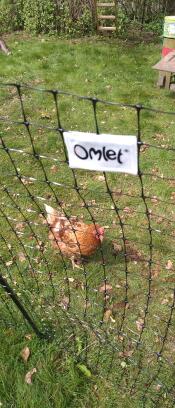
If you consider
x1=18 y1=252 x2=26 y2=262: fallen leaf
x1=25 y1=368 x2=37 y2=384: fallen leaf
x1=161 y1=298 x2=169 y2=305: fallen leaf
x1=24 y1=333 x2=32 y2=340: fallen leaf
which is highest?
x1=24 y1=333 x2=32 y2=340: fallen leaf

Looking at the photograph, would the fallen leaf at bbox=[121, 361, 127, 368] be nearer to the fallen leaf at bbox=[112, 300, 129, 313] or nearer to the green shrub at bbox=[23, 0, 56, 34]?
the fallen leaf at bbox=[112, 300, 129, 313]

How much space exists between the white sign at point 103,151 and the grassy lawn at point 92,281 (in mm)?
208

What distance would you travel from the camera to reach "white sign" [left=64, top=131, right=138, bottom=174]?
1.59 meters

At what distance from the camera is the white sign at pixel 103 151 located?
159cm

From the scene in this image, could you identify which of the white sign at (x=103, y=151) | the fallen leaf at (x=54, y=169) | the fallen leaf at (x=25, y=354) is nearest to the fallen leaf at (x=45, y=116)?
the fallen leaf at (x=54, y=169)

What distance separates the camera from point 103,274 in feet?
12.1

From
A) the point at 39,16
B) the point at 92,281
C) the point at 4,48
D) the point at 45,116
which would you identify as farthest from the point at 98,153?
the point at 39,16

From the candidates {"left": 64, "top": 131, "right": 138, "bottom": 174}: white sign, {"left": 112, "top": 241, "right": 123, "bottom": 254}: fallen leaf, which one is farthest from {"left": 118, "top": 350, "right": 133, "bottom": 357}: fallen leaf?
{"left": 64, "top": 131, "right": 138, "bottom": 174}: white sign

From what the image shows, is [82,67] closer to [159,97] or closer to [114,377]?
[159,97]

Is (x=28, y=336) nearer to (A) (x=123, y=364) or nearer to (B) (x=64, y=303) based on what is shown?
(B) (x=64, y=303)

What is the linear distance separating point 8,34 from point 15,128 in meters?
4.38

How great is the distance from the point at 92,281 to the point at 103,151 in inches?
85.9

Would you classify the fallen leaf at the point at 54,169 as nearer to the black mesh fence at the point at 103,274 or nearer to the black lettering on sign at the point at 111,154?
the black mesh fence at the point at 103,274

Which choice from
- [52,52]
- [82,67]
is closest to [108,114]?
[82,67]
